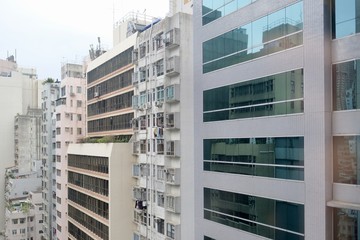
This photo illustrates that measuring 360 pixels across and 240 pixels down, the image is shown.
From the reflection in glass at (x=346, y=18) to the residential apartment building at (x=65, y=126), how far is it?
26.5m

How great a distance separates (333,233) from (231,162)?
471 centimetres

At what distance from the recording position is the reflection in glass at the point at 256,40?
11055 millimetres

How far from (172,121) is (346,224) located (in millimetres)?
9775

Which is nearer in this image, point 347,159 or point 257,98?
point 347,159

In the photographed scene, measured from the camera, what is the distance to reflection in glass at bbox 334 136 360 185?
9.36 metres

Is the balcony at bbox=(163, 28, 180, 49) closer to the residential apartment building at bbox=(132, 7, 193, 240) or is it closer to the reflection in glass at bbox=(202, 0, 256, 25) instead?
the residential apartment building at bbox=(132, 7, 193, 240)

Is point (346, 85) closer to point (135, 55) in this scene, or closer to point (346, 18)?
point (346, 18)

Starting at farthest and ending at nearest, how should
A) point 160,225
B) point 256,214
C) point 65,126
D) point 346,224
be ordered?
point 65,126, point 160,225, point 256,214, point 346,224

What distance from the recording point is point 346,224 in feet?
31.2

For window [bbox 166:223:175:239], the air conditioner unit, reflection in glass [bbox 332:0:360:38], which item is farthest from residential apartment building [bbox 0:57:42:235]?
reflection in glass [bbox 332:0:360:38]

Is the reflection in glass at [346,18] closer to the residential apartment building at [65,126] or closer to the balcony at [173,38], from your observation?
the balcony at [173,38]

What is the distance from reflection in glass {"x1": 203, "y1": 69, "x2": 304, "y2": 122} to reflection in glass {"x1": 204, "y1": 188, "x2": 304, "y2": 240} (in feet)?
9.69

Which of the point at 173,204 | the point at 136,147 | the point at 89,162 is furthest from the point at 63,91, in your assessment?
the point at 173,204

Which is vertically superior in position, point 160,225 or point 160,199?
point 160,199
